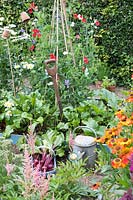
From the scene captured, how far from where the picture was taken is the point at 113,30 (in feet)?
20.7

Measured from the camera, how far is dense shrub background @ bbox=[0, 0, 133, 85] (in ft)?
20.2

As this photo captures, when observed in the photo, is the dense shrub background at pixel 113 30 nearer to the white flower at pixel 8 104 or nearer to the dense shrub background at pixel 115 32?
the dense shrub background at pixel 115 32

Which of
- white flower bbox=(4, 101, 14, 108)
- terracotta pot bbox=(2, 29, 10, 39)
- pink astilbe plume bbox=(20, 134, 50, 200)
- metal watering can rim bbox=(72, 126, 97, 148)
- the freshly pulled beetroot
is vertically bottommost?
the freshly pulled beetroot

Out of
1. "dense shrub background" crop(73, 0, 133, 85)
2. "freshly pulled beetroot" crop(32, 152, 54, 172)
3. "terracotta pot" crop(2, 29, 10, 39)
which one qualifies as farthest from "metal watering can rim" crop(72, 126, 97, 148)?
"dense shrub background" crop(73, 0, 133, 85)

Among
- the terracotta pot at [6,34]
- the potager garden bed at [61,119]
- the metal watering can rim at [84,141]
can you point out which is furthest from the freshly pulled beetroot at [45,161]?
the terracotta pot at [6,34]

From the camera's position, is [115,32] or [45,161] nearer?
[45,161]

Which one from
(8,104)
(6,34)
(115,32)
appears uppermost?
(6,34)

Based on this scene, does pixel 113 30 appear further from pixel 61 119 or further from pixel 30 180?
pixel 30 180

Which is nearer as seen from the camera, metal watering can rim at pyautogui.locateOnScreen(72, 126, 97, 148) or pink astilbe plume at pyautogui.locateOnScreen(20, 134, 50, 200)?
pink astilbe plume at pyautogui.locateOnScreen(20, 134, 50, 200)

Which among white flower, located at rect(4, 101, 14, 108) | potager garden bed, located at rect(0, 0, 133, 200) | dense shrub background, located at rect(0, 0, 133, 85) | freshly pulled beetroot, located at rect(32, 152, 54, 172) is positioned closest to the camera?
potager garden bed, located at rect(0, 0, 133, 200)

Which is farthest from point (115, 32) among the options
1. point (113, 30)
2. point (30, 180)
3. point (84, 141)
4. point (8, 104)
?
point (30, 180)

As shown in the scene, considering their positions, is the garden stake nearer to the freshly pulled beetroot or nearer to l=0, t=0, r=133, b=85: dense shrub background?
the freshly pulled beetroot

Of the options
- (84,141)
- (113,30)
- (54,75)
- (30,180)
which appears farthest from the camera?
(113,30)

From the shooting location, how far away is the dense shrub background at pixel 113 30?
6172 millimetres
